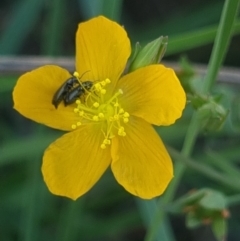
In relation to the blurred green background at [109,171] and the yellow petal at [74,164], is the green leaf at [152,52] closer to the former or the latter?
the yellow petal at [74,164]

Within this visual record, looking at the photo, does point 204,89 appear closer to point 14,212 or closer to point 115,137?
point 115,137

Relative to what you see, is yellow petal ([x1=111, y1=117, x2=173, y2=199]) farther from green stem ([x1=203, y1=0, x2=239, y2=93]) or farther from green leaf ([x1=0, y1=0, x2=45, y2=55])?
green leaf ([x1=0, y1=0, x2=45, y2=55])

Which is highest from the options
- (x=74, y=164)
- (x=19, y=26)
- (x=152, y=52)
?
(x=152, y=52)

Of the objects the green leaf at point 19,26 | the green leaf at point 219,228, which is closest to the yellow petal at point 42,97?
the green leaf at point 219,228

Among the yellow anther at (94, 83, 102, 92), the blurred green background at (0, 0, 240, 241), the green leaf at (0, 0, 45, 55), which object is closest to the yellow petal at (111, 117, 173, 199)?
the yellow anther at (94, 83, 102, 92)

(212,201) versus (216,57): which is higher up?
(216,57)

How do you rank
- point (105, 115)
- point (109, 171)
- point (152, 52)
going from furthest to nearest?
1. point (109, 171)
2. point (105, 115)
3. point (152, 52)

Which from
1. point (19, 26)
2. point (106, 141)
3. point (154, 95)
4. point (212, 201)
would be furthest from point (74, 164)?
point (19, 26)

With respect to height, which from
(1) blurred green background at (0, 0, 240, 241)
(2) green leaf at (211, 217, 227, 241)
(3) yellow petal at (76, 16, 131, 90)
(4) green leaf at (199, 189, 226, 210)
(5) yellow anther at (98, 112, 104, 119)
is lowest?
(1) blurred green background at (0, 0, 240, 241)

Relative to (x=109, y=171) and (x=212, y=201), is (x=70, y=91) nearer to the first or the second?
(x=212, y=201)
